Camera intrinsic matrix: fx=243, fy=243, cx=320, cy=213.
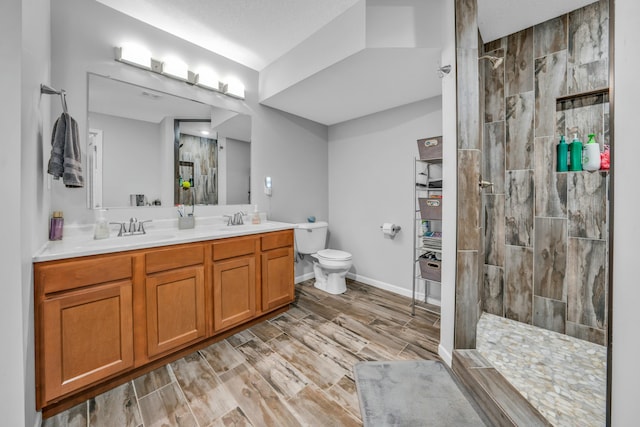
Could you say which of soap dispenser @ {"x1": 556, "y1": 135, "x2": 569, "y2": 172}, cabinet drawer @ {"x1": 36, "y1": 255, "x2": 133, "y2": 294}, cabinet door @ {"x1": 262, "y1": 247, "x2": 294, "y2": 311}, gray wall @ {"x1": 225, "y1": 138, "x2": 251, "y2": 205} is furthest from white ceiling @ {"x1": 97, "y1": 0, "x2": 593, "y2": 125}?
cabinet drawer @ {"x1": 36, "y1": 255, "x2": 133, "y2": 294}

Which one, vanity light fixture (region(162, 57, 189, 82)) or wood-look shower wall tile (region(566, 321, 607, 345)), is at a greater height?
vanity light fixture (region(162, 57, 189, 82))

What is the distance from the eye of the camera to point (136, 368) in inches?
60.2

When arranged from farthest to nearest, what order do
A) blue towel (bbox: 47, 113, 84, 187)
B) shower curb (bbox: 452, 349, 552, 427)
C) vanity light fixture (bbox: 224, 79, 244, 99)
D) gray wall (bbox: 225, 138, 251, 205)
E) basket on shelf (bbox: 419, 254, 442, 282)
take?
1. gray wall (bbox: 225, 138, 251, 205)
2. vanity light fixture (bbox: 224, 79, 244, 99)
3. basket on shelf (bbox: 419, 254, 442, 282)
4. blue towel (bbox: 47, 113, 84, 187)
5. shower curb (bbox: 452, 349, 552, 427)

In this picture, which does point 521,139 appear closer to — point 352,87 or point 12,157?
point 352,87

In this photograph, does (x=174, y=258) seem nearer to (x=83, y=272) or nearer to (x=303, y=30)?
(x=83, y=272)

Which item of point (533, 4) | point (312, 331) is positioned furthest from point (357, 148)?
point (312, 331)

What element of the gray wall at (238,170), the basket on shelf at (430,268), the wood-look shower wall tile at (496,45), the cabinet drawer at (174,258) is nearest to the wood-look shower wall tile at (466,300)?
the basket on shelf at (430,268)

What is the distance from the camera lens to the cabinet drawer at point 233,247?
1.85m

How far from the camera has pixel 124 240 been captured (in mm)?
1594

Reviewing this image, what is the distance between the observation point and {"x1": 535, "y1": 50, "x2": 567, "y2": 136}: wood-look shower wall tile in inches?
73.7

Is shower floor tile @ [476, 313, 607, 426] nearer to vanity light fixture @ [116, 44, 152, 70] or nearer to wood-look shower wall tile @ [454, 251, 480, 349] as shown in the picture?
wood-look shower wall tile @ [454, 251, 480, 349]

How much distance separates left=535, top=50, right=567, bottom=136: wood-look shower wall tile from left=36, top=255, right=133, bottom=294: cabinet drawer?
3138 millimetres

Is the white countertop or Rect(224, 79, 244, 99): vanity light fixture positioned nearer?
the white countertop

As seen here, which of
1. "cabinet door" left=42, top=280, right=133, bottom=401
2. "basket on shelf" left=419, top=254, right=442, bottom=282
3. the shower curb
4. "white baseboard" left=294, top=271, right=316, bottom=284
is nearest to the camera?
the shower curb
